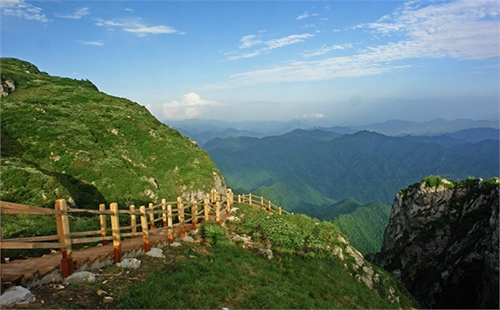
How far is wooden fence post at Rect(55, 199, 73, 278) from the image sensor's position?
852 centimetres

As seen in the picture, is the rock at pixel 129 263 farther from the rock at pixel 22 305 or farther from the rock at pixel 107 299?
the rock at pixel 22 305

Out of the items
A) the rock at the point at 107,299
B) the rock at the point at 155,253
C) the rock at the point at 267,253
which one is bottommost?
the rock at the point at 267,253

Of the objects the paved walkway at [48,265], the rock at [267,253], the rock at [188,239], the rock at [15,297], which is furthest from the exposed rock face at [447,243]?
the rock at [15,297]

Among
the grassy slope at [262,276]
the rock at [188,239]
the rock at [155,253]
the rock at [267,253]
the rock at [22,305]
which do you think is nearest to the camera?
A: the rock at [22,305]

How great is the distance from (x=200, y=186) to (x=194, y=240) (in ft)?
57.1

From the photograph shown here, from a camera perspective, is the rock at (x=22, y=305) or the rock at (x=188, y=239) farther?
the rock at (x=188, y=239)

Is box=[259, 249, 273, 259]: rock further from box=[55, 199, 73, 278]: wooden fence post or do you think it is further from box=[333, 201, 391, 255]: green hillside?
box=[333, 201, 391, 255]: green hillside

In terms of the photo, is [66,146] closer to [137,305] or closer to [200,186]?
[200,186]

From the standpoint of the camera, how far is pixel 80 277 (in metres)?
8.94

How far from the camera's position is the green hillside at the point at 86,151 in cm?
2259

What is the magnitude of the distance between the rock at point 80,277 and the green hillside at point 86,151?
43.3 ft

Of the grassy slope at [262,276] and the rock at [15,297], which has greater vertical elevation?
the rock at [15,297]

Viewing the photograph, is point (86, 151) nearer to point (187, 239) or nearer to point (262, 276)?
point (187, 239)

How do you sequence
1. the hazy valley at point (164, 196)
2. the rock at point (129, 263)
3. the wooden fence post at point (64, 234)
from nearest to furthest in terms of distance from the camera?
1. the wooden fence post at point (64, 234)
2. the rock at point (129, 263)
3. the hazy valley at point (164, 196)
